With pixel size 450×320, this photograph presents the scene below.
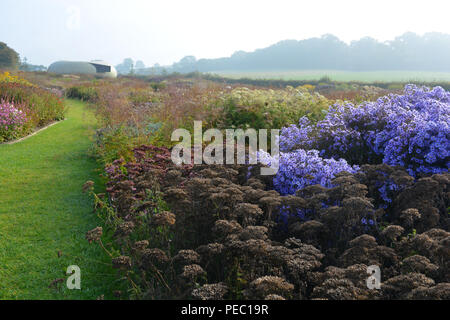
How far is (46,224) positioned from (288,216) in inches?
129

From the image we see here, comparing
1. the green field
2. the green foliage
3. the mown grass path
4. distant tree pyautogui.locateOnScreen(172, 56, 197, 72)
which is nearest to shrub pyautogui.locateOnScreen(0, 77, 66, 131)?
the mown grass path

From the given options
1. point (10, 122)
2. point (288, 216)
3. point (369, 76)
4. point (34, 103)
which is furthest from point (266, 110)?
point (369, 76)

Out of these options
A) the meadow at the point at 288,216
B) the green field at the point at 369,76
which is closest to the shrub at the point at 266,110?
the meadow at the point at 288,216

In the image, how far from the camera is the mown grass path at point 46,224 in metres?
3.64

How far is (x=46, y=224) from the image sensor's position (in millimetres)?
4930

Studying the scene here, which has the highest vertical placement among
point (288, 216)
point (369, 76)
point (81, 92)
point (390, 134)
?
point (369, 76)

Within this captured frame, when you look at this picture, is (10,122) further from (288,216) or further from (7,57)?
(7,57)

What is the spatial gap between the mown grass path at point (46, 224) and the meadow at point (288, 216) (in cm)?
4

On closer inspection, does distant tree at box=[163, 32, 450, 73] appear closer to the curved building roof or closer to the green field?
the green field

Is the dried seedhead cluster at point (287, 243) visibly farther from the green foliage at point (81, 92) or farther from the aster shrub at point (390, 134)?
the green foliage at point (81, 92)

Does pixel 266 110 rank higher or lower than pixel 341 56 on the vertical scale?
lower
